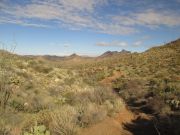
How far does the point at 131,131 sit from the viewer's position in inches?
368

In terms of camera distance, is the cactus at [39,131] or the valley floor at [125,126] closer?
the cactus at [39,131]

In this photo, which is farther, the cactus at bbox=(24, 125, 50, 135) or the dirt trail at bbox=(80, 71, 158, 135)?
the dirt trail at bbox=(80, 71, 158, 135)

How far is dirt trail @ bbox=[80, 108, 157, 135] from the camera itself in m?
8.88

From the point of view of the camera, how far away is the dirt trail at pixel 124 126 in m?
8.88

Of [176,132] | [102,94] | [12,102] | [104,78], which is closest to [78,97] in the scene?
[102,94]

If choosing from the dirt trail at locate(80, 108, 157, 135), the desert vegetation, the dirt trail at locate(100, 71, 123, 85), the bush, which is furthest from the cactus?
the dirt trail at locate(100, 71, 123, 85)

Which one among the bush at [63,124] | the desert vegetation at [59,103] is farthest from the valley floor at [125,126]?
the bush at [63,124]

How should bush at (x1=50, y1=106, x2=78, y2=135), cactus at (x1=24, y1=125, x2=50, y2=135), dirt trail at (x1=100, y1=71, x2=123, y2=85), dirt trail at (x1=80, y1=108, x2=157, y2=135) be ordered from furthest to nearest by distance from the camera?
dirt trail at (x1=100, y1=71, x2=123, y2=85) < dirt trail at (x1=80, y1=108, x2=157, y2=135) < bush at (x1=50, y1=106, x2=78, y2=135) < cactus at (x1=24, y1=125, x2=50, y2=135)

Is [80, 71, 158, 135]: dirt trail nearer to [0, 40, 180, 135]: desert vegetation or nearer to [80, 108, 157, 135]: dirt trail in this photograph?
[80, 108, 157, 135]: dirt trail

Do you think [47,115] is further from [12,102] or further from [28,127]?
[12,102]

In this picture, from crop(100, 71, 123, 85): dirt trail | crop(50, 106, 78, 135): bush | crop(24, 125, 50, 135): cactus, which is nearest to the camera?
crop(24, 125, 50, 135): cactus

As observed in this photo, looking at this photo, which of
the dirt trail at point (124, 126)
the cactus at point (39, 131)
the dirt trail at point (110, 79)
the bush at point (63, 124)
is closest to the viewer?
the cactus at point (39, 131)

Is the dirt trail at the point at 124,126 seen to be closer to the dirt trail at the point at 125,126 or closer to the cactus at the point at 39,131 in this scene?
the dirt trail at the point at 125,126

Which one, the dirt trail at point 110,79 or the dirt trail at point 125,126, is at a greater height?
the dirt trail at point 110,79
